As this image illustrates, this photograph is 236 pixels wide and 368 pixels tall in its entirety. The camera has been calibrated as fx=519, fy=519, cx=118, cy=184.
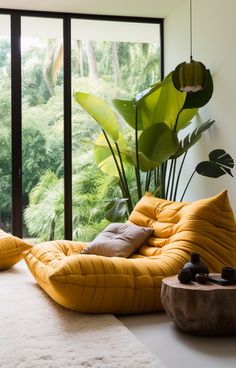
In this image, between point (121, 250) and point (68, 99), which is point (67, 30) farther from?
point (121, 250)

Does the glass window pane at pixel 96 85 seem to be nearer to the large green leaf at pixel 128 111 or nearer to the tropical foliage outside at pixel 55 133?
the tropical foliage outside at pixel 55 133

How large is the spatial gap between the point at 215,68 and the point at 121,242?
1945 mm

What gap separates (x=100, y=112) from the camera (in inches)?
188

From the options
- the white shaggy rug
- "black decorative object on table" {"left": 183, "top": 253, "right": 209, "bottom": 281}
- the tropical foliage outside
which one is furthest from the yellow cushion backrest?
the tropical foliage outside

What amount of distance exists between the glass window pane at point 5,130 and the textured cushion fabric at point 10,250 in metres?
1.30

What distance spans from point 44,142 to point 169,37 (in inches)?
69.4

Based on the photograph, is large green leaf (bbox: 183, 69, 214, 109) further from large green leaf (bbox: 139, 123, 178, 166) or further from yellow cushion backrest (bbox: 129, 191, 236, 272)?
yellow cushion backrest (bbox: 129, 191, 236, 272)

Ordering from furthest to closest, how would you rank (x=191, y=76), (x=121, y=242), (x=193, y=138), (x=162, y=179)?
(x=162, y=179) < (x=193, y=138) < (x=191, y=76) < (x=121, y=242)

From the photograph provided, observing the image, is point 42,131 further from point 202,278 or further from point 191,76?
point 202,278

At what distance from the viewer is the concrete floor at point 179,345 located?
7.29 ft

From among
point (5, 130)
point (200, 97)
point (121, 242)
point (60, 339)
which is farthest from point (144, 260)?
point (5, 130)

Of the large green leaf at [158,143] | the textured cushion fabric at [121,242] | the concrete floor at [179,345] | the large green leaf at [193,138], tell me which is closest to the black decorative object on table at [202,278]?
the concrete floor at [179,345]

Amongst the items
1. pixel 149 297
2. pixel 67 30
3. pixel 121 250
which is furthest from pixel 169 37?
pixel 149 297

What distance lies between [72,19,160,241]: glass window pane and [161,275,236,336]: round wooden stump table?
2.91m
